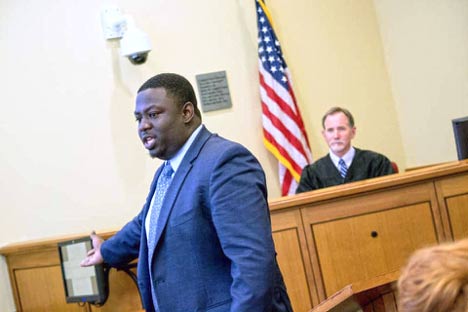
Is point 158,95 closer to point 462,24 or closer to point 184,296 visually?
point 184,296

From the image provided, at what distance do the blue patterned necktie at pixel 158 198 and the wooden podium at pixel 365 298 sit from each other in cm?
54

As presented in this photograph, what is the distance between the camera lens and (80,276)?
332cm

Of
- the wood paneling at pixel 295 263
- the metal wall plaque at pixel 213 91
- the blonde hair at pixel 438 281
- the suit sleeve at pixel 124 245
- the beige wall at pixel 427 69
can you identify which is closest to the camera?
the blonde hair at pixel 438 281

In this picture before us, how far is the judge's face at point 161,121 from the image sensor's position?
199cm

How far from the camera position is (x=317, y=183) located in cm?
414

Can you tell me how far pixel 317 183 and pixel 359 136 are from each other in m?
1.25

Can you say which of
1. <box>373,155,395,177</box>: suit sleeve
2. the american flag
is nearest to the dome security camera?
the american flag

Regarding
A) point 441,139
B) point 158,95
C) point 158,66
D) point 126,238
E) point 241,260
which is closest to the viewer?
point 241,260

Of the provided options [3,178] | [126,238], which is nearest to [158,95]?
[126,238]

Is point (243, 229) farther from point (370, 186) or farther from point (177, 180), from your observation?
point (370, 186)

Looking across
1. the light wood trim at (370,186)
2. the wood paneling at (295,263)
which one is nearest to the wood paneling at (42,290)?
the wood paneling at (295,263)

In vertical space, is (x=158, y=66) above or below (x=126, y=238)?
above

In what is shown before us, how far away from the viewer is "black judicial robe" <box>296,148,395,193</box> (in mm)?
4070

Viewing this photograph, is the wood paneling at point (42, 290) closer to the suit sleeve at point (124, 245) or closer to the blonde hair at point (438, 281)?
the suit sleeve at point (124, 245)
